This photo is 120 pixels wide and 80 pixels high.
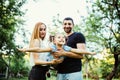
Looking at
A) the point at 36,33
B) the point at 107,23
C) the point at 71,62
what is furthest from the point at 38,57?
the point at 107,23

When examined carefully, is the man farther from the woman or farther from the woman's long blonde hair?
the woman's long blonde hair

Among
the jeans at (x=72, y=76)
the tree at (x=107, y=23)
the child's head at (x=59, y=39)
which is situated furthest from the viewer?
the tree at (x=107, y=23)

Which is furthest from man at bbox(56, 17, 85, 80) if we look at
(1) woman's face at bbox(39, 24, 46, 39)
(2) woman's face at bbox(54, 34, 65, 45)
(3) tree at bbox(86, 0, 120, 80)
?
(3) tree at bbox(86, 0, 120, 80)

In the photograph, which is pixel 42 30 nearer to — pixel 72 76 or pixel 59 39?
pixel 59 39

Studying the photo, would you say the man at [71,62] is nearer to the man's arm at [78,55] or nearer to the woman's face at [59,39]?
the man's arm at [78,55]

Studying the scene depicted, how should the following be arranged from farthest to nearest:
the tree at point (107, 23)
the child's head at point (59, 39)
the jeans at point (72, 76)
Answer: the tree at point (107, 23), the jeans at point (72, 76), the child's head at point (59, 39)

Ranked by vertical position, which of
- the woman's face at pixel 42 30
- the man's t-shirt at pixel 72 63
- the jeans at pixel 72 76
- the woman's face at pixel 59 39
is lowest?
the jeans at pixel 72 76

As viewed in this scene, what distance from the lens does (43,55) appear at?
135 inches

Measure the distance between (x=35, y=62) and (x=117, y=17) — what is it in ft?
45.6

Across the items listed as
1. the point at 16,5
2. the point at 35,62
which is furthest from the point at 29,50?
the point at 16,5

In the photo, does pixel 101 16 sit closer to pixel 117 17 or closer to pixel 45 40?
pixel 117 17

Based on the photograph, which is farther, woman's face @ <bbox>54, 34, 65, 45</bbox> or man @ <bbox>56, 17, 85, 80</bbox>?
man @ <bbox>56, 17, 85, 80</bbox>

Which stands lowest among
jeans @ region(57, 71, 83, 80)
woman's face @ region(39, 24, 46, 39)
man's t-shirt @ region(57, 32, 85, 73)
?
jeans @ region(57, 71, 83, 80)

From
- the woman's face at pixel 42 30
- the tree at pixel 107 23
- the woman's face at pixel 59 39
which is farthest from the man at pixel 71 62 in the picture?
the tree at pixel 107 23
